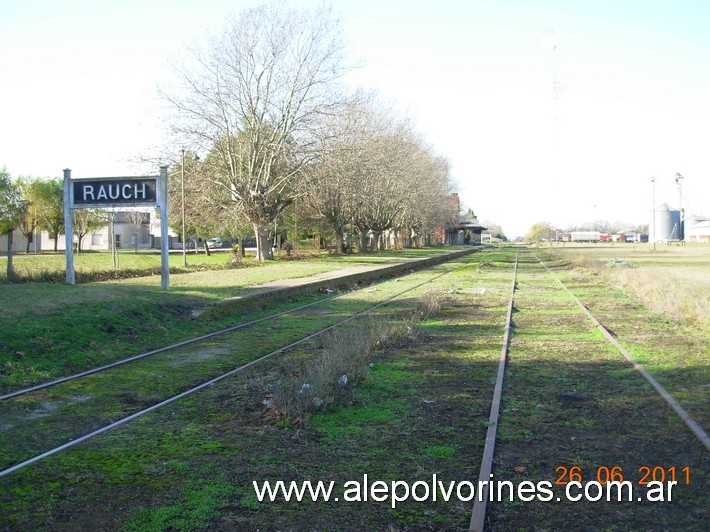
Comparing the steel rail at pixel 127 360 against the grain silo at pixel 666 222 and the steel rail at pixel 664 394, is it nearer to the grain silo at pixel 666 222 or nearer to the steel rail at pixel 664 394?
the steel rail at pixel 664 394

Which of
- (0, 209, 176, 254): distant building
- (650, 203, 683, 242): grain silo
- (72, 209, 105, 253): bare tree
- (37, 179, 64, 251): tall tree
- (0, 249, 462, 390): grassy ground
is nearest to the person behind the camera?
(0, 249, 462, 390): grassy ground

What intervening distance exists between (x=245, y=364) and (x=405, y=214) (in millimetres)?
64334

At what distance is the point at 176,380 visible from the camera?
29.4 feet

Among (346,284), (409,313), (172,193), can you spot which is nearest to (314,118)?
(172,193)

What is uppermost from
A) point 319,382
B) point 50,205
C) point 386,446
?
point 50,205

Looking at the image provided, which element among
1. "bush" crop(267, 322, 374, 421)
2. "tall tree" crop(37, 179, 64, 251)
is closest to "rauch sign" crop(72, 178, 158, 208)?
"bush" crop(267, 322, 374, 421)

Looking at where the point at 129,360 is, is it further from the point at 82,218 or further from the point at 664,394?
the point at 82,218

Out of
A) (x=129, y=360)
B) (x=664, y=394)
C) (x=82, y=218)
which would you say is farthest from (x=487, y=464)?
(x=82, y=218)

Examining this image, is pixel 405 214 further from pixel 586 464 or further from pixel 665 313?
pixel 586 464

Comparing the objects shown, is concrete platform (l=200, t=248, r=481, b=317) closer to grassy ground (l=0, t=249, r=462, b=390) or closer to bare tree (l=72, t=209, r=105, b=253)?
grassy ground (l=0, t=249, r=462, b=390)

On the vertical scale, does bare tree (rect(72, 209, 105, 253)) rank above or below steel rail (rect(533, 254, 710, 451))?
above

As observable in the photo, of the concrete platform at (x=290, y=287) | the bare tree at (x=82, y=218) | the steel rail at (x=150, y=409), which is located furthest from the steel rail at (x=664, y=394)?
the bare tree at (x=82, y=218)

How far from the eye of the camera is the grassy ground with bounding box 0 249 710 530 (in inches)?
182

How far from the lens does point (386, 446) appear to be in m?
6.11
